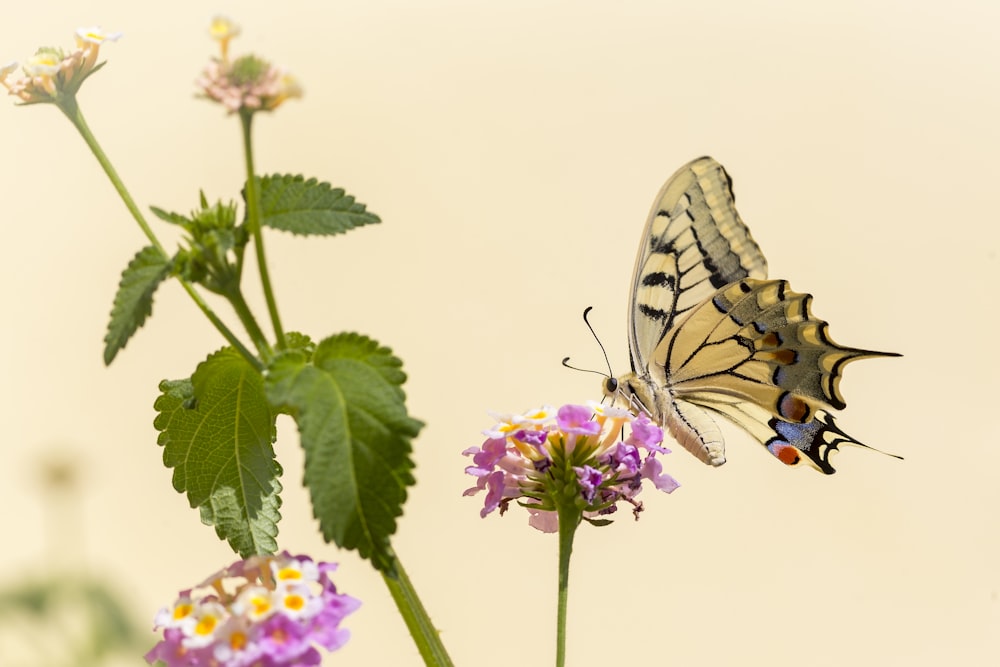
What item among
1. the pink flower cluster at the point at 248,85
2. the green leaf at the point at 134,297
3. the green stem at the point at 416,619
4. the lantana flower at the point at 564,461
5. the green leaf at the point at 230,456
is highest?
the pink flower cluster at the point at 248,85

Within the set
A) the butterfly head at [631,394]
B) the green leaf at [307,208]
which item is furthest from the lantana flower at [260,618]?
the butterfly head at [631,394]

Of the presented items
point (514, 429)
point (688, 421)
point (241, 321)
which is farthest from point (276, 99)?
point (688, 421)

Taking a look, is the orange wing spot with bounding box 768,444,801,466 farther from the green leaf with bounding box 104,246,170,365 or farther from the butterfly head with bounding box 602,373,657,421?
the green leaf with bounding box 104,246,170,365

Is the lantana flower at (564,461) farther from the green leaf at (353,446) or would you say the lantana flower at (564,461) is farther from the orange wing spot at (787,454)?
the orange wing spot at (787,454)

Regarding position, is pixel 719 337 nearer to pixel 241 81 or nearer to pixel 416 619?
pixel 416 619

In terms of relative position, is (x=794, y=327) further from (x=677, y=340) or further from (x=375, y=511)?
(x=375, y=511)

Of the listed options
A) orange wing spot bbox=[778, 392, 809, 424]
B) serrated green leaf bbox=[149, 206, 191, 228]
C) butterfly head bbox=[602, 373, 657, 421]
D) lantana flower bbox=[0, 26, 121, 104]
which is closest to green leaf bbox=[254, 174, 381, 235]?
serrated green leaf bbox=[149, 206, 191, 228]

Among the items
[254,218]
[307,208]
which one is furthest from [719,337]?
[254,218]
